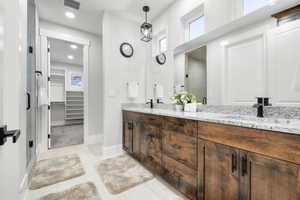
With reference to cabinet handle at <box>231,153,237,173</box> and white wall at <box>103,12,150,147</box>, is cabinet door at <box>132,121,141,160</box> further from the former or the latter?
cabinet handle at <box>231,153,237,173</box>

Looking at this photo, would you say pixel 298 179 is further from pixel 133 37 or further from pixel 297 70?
pixel 133 37

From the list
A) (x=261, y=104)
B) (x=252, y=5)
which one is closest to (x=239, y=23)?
(x=252, y=5)

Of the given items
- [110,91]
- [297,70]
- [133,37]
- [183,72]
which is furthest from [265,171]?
[133,37]

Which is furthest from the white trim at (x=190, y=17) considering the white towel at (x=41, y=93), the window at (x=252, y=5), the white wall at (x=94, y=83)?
the white towel at (x=41, y=93)

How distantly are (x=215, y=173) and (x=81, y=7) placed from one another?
3.23 meters

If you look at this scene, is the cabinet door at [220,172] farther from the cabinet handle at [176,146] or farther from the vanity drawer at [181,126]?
the cabinet handle at [176,146]

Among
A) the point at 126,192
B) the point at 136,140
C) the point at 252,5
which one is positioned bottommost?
the point at 126,192

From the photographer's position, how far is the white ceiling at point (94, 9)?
2.33 metres

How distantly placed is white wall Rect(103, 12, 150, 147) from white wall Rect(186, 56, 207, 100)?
1.21 meters

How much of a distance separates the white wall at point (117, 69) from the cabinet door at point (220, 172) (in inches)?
75.5

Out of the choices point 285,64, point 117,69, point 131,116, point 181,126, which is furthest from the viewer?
point 117,69

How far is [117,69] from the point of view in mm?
2684

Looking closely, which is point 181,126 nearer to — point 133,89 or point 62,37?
point 133,89

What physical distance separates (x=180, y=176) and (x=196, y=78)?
1288 millimetres
